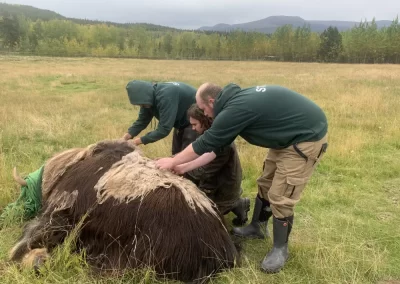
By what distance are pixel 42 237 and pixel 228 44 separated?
2899 inches

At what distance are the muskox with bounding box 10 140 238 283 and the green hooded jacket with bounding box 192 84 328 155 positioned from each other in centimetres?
52

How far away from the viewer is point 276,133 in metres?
3.25

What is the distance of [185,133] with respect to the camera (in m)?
4.95

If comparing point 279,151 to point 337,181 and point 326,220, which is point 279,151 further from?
point 337,181

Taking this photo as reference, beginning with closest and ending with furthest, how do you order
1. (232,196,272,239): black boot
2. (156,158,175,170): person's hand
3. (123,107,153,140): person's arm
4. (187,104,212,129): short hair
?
(156,158,175,170): person's hand < (187,104,212,129): short hair < (232,196,272,239): black boot < (123,107,153,140): person's arm

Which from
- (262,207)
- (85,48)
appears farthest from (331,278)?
(85,48)

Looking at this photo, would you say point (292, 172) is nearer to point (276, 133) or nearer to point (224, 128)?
point (276, 133)

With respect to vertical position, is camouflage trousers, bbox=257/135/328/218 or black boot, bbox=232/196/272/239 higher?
camouflage trousers, bbox=257/135/328/218

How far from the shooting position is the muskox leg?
3.29 m

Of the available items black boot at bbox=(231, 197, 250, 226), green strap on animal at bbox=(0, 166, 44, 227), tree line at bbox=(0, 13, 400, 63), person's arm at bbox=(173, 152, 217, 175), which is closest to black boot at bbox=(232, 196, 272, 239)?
black boot at bbox=(231, 197, 250, 226)

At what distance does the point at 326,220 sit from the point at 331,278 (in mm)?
1371

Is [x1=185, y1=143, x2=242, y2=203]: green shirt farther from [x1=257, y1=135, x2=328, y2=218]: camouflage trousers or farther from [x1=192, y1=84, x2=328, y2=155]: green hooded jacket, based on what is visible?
[x1=192, y1=84, x2=328, y2=155]: green hooded jacket

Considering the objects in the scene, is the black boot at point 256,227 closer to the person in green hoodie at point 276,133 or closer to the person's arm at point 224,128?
the person in green hoodie at point 276,133

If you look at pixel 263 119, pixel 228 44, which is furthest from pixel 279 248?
pixel 228 44
